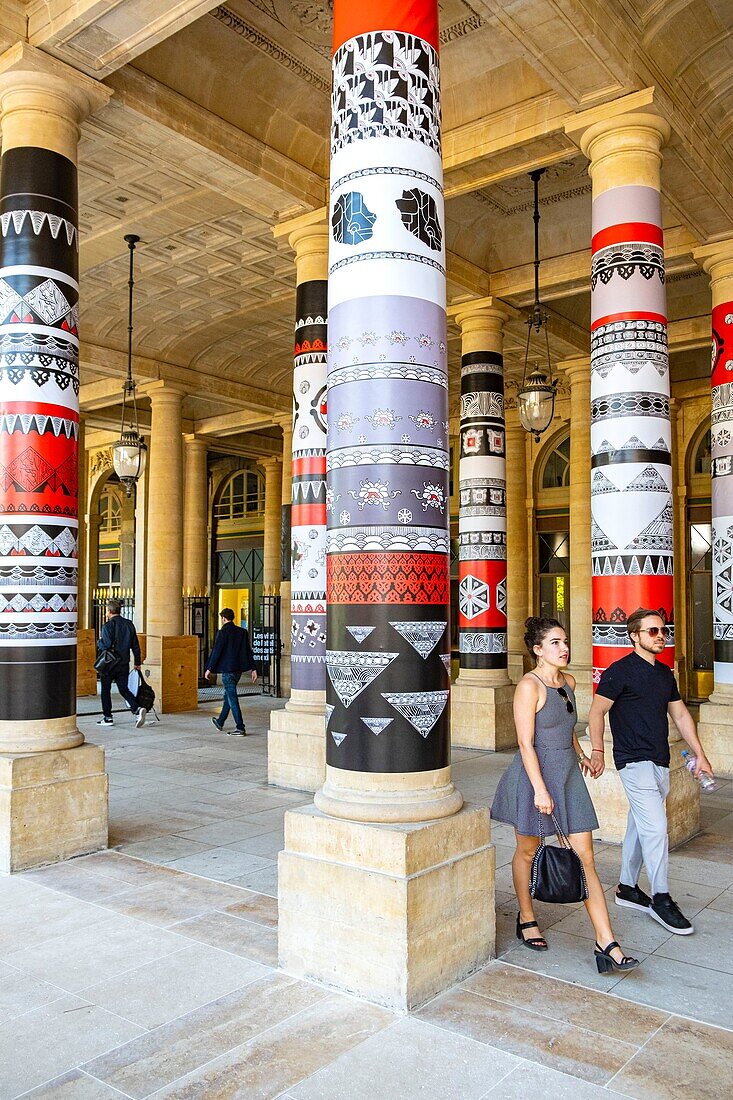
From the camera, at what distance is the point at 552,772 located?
14.3 ft

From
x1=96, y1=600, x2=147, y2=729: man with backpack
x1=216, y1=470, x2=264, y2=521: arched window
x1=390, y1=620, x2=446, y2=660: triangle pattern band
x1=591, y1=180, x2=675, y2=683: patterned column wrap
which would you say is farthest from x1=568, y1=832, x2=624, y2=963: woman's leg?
x1=216, y1=470, x2=264, y2=521: arched window

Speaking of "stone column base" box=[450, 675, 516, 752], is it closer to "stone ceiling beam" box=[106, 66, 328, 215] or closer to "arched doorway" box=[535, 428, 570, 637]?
"stone ceiling beam" box=[106, 66, 328, 215]

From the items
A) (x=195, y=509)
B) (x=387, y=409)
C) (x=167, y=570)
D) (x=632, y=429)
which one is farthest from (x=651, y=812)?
(x=195, y=509)

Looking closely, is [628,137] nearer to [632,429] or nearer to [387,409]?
[632,429]

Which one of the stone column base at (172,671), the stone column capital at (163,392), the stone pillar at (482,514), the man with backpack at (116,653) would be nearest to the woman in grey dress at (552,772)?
the stone pillar at (482,514)

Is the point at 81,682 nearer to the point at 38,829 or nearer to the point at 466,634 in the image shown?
the point at 466,634

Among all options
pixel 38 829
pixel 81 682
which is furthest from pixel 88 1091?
pixel 81 682

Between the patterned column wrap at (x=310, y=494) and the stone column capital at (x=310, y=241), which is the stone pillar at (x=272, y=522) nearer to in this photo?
the patterned column wrap at (x=310, y=494)

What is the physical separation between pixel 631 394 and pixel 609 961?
14.9 ft

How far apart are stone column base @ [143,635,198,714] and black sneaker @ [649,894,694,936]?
11471mm

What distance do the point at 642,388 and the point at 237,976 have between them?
5.36 metres

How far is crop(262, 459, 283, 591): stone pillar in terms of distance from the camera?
23.8 metres

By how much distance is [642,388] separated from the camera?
7.21m

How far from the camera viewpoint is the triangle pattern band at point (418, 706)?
421 centimetres
